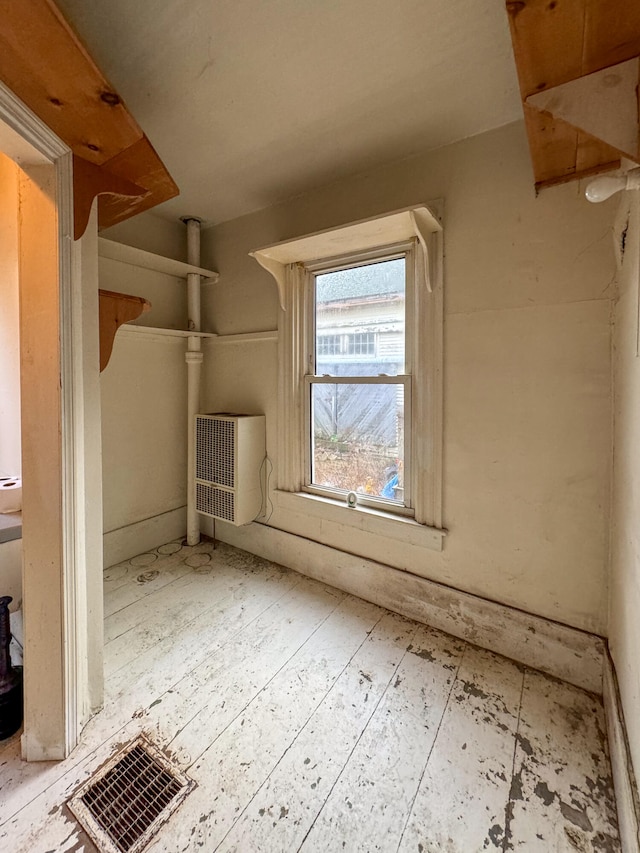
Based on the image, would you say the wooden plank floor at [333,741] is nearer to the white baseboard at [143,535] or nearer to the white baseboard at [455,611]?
the white baseboard at [455,611]

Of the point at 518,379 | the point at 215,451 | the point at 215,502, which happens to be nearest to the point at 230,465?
the point at 215,451

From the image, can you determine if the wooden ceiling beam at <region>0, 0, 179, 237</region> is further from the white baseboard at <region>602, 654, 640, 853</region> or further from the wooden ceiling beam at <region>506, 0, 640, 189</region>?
the white baseboard at <region>602, 654, 640, 853</region>

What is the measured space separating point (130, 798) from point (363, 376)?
1835 millimetres

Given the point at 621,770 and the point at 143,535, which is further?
the point at 143,535

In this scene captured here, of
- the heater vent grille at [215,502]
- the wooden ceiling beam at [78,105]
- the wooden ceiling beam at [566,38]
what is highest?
the wooden ceiling beam at [78,105]

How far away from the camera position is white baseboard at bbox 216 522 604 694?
143 centimetres

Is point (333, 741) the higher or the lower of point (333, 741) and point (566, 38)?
the lower

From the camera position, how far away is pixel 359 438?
2.04m

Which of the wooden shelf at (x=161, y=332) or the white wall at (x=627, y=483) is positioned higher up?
the wooden shelf at (x=161, y=332)

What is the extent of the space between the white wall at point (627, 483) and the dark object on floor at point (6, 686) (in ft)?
6.18

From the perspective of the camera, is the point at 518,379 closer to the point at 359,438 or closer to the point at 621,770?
the point at 359,438

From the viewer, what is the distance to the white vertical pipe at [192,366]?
2473 mm

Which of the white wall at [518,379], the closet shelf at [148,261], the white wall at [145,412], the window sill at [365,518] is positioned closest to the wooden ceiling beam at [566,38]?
the white wall at [518,379]

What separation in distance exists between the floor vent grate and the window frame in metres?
1.33
